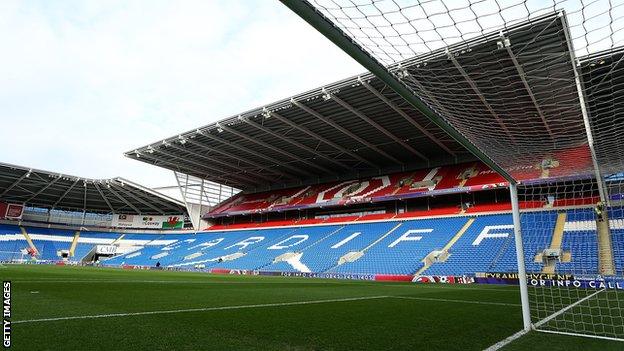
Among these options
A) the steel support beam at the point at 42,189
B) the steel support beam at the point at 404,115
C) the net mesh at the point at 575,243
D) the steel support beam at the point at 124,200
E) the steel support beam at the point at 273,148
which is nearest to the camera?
the net mesh at the point at 575,243

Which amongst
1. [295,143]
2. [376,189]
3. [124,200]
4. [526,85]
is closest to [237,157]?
[295,143]

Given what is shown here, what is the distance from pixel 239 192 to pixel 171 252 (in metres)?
9.88

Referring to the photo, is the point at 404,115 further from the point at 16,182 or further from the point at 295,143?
the point at 16,182

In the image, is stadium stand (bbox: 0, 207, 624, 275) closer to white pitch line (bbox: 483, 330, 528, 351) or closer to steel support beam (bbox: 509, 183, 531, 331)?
steel support beam (bbox: 509, 183, 531, 331)

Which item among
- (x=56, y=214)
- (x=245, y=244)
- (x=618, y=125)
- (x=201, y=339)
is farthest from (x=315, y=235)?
(x=56, y=214)

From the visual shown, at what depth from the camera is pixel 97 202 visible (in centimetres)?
4153

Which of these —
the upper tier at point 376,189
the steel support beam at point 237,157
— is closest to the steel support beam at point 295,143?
the upper tier at point 376,189

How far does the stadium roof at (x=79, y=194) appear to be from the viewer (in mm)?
33594

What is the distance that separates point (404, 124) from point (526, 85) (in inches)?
613

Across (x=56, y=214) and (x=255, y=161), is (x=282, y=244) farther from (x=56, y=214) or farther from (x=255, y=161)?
(x=56, y=214)

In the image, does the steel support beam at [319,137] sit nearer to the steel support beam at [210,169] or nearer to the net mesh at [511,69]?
the steel support beam at [210,169]

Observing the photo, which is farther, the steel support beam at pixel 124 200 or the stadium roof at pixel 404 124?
the steel support beam at pixel 124 200

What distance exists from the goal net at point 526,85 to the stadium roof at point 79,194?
35.1m

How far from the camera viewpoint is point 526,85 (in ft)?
21.8
